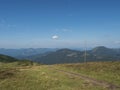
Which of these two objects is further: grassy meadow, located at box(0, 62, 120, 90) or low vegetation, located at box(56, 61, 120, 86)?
low vegetation, located at box(56, 61, 120, 86)

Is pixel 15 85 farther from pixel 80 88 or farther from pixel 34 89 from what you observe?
pixel 80 88

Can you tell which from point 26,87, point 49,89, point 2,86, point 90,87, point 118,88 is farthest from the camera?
point 2,86

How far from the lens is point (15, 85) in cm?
4244

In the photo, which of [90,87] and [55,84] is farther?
[55,84]

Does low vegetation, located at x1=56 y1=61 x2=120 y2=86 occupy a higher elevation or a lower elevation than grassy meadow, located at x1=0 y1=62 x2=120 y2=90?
higher

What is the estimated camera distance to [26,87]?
39.5 m

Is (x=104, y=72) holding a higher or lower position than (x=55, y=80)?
higher

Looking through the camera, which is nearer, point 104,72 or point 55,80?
point 55,80

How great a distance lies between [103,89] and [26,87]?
15.4 meters

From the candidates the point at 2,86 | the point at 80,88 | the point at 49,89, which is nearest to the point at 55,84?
the point at 49,89

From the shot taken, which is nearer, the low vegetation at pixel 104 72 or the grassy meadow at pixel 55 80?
the grassy meadow at pixel 55 80

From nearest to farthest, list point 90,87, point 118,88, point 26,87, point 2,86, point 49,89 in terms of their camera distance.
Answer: point 118,88 < point 90,87 < point 49,89 < point 26,87 < point 2,86

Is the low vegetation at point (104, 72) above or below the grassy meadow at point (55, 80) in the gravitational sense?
above

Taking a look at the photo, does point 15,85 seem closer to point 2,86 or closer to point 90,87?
point 2,86
